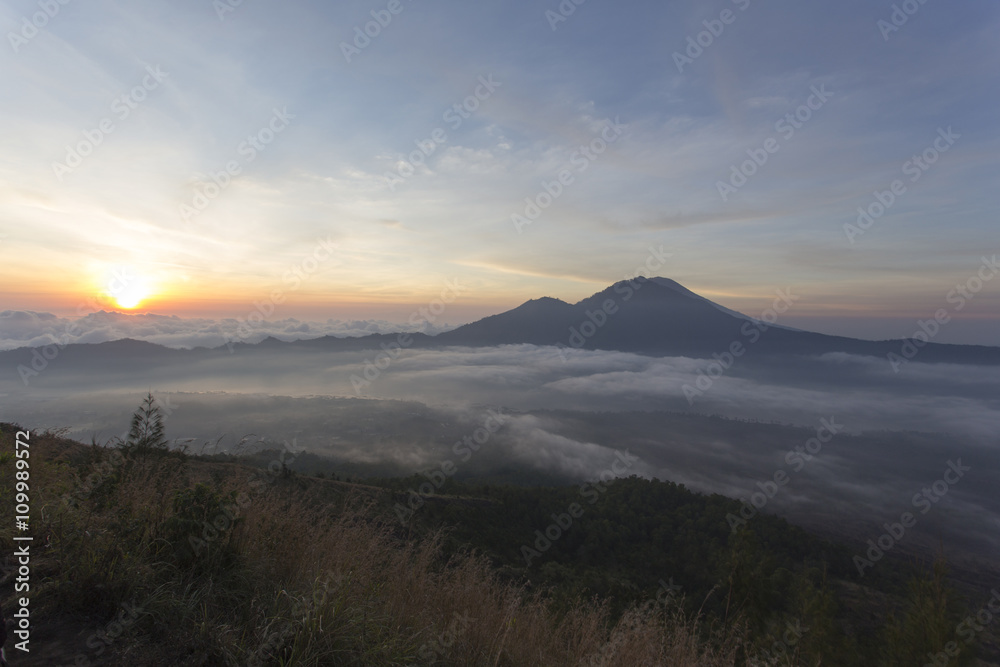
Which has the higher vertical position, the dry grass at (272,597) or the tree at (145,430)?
the tree at (145,430)

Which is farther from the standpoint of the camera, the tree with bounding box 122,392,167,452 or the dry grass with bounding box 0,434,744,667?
the tree with bounding box 122,392,167,452

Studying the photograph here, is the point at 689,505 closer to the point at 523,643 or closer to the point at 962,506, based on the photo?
the point at 523,643

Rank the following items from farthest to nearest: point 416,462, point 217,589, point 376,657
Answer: point 416,462, point 217,589, point 376,657

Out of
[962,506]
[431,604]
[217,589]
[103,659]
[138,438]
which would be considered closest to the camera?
[103,659]

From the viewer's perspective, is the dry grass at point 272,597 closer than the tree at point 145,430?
Yes

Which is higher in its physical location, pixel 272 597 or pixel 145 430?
pixel 145 430

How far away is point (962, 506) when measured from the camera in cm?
19362

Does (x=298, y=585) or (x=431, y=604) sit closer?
(x=298, y=585)

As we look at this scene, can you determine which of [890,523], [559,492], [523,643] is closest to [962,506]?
[890,523]

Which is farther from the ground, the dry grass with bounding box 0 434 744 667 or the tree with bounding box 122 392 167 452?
the tree with bounding box 122 392 167 452

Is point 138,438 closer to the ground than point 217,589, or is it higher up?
higher up

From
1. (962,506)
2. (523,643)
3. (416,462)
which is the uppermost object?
(523,643)

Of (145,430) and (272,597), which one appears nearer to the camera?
(272,597)

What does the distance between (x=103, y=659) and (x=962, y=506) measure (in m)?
302
